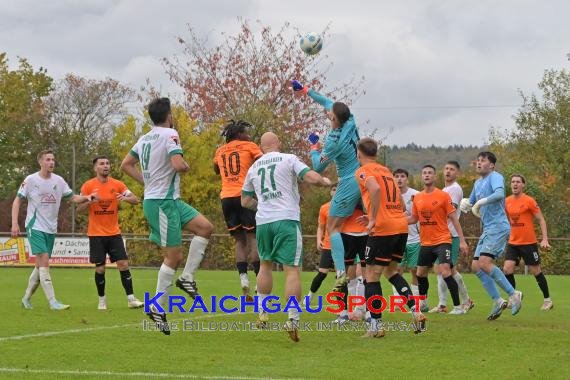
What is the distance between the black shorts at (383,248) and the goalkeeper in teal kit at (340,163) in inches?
30.3

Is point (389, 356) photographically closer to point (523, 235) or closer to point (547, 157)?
point (523, 235)

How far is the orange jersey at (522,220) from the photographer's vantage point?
15.8 meters

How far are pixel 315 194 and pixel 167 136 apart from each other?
2836 cm

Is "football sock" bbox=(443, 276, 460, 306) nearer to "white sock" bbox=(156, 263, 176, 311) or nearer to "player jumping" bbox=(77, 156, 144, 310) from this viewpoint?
"player jumping" bbox=(77, 156, 144, 310)

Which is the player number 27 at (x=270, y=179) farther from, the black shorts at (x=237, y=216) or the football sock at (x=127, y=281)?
the football sock at (x=127, y=281)

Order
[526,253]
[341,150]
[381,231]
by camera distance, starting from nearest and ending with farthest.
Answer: [381,231]
[341,150]
[526,253]

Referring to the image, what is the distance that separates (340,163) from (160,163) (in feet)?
8.31

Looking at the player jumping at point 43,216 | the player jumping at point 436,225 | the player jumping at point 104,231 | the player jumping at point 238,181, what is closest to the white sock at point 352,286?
the player jumping at point 238,181

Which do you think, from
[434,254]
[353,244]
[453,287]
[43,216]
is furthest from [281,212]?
[43,216]

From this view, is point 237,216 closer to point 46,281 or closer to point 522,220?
point 46,281

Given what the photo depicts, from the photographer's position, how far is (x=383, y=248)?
33.2 ft

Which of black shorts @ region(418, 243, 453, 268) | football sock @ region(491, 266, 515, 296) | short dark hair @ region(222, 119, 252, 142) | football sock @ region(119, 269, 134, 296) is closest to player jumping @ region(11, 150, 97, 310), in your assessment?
football sock @ region(119, 269, 134, 296)

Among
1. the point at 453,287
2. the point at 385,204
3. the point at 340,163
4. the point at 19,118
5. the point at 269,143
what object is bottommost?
the point at 453,287

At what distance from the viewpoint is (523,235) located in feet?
51.8
